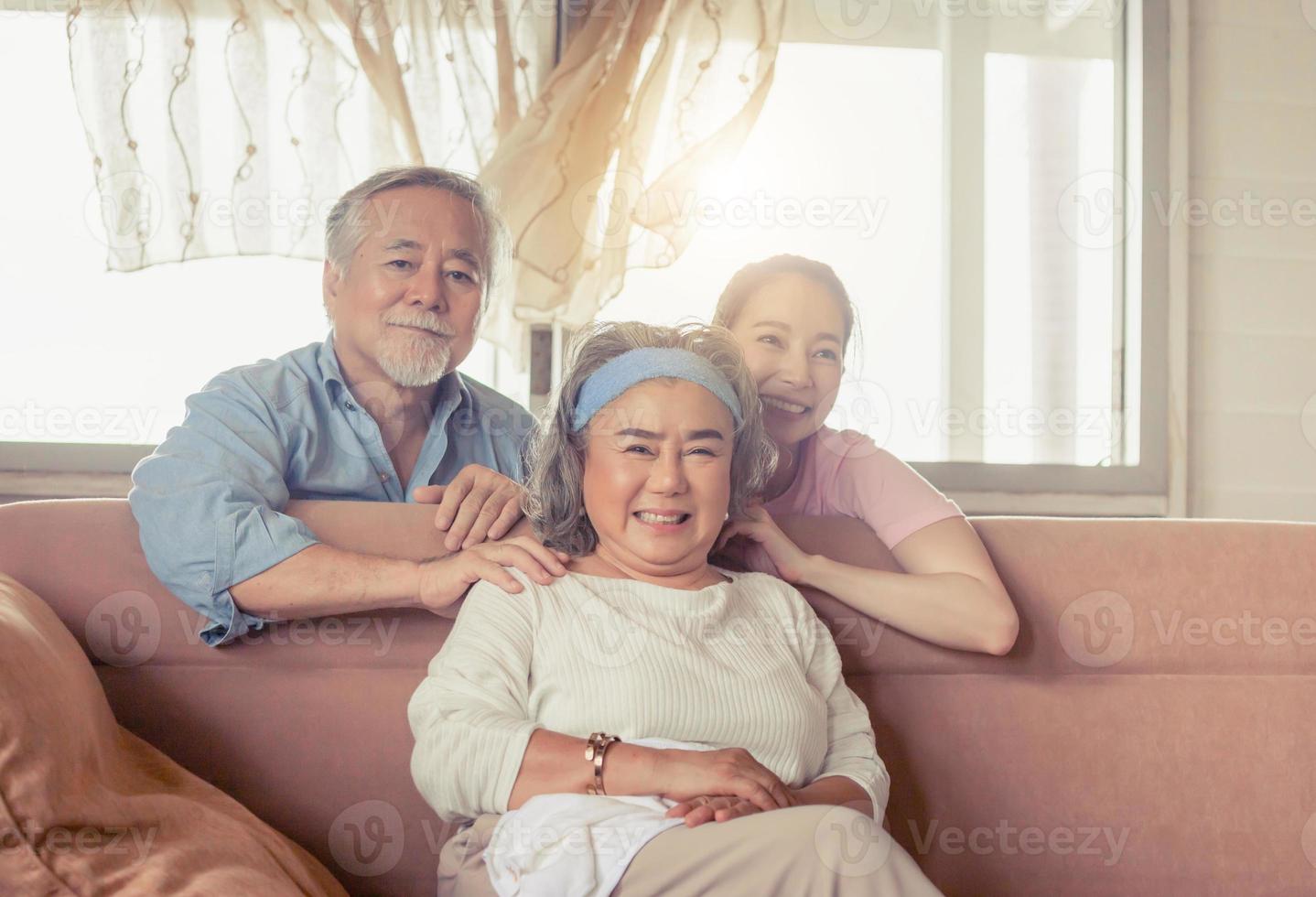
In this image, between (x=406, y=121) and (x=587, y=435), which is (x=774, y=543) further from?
(x=406, y=121)

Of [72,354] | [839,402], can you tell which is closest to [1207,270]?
[839,402]

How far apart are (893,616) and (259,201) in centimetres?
209

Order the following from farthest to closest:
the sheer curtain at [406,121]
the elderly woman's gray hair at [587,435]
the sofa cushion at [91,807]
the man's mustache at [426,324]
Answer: the sheer curtain at [406,121] → the man's mustache at [426,324] → the elderly woman's gray hair at [587,435] → the sofa cushion at [91,807]

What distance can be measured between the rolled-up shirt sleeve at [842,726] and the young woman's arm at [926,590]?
0.24ft

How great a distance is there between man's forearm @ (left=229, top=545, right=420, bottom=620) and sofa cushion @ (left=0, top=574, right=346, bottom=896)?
0.74ft

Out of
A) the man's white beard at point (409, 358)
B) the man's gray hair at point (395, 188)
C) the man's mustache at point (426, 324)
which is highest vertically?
the man's gray hair at point (395, 188)

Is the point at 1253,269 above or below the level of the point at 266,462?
above

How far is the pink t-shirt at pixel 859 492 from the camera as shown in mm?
1734

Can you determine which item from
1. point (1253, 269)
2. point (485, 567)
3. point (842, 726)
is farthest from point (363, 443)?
point (1253, 269)

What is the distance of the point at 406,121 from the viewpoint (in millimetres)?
2963

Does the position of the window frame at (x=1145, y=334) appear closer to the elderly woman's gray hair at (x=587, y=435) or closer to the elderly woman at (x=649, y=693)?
the elderly woman's gray hair at (x=587, y=435)

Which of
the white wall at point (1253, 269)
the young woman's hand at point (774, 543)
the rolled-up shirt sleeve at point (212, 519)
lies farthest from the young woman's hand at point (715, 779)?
the white wall at point (1253, 269)

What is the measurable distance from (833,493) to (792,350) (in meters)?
0.25

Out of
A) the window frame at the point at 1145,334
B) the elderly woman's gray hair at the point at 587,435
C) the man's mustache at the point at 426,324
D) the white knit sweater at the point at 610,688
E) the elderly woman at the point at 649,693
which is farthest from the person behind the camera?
the window frame at the point at 1145,334
